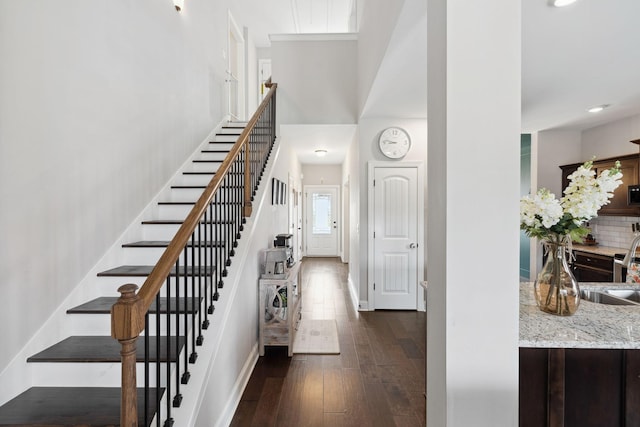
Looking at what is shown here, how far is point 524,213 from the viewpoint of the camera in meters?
1.39

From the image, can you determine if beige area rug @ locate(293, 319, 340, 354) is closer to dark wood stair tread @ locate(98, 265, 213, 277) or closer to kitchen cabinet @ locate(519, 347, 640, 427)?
dark wood stair tread @ locate(98, 265, 213, 277)

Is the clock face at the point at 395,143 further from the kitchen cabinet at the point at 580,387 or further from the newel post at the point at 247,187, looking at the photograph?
the kitchen cabinet at the point at 580,387

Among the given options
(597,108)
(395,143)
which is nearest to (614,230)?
(597,108)

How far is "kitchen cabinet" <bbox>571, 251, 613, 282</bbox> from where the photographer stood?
349 centimetres

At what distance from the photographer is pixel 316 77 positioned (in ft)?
14.8

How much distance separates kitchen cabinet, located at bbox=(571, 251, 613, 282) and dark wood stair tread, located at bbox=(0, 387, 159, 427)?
441 centimetres

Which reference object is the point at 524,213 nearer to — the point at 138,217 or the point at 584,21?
the point at 584,21

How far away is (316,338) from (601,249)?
3794mm

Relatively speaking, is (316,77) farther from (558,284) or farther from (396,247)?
(558,284)

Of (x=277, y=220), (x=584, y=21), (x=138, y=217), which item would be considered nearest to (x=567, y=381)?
(x=584, y=21)

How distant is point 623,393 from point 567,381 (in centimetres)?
21

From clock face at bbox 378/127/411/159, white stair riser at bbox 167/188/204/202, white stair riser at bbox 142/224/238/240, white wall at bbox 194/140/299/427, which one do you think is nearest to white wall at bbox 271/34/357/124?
clock face at bbox 378/127/411/159

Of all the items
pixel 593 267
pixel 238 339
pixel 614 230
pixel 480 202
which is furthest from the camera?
pixel 614 230

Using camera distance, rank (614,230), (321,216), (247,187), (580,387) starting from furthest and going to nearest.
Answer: (321,216) → (614,230) → (247,187) → (580,387)
